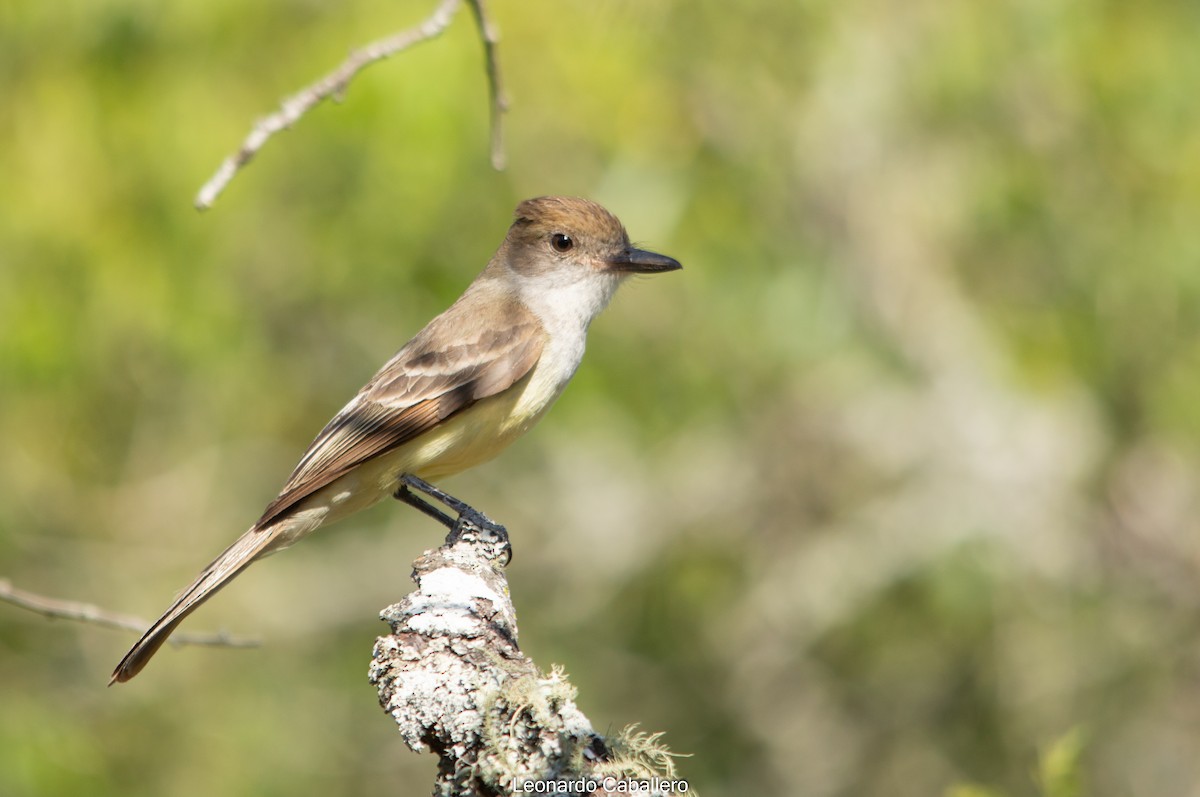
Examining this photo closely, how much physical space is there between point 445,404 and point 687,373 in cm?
300

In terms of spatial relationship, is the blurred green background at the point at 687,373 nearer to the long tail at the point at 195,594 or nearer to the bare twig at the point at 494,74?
the long tail at the point at 195,594

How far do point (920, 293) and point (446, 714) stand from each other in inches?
208

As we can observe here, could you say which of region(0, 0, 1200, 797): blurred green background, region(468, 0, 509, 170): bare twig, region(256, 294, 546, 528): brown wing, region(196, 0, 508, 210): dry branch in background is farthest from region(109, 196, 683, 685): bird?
region(196, 0, 508, 210): dry branch in background

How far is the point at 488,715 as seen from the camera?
2.96 metres

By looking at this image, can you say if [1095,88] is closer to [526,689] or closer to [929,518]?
[929,518]

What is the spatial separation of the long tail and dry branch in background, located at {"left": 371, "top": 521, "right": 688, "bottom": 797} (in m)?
1.22

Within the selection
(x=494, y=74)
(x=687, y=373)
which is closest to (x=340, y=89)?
(x=494, y=74)

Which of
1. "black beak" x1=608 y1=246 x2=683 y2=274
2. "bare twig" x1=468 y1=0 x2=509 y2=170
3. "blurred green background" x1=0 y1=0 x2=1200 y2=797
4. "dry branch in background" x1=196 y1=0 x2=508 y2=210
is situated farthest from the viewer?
"blurred green background" x1=0 y1=0 x2=1200 y2=797

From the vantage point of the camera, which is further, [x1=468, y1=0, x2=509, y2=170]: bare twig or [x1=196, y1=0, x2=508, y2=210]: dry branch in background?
[x1=468, y1=0, x2=509, y2=170]: bare twig

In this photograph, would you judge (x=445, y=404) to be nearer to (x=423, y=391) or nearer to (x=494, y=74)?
(x=423, y=391)

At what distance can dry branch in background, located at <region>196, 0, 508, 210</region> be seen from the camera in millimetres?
3006

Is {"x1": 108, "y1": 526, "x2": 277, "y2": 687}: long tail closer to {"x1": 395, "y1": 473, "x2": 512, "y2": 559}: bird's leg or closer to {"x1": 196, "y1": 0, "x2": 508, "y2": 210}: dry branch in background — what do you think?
{"x1": 395, "y1": 473, "x2": 512, "y2": 559}: bird's leg

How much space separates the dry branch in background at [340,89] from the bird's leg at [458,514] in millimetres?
1544

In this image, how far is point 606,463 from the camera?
28.8ft
